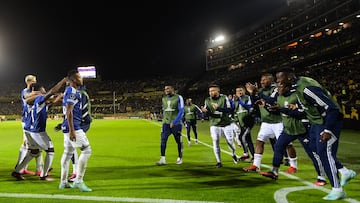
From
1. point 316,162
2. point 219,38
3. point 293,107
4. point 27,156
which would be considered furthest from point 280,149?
point 219,38

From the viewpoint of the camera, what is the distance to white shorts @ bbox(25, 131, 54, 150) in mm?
8008

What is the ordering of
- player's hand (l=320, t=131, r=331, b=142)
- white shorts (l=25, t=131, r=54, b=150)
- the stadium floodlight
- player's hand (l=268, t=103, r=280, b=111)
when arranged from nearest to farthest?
player's hand (l=320, t=131, r=331, b=142) < player's hand (l=268, t=103, r=280, b=111) < white shorts (l=25, t=131, r=54, b=150) < the stadium floodlight

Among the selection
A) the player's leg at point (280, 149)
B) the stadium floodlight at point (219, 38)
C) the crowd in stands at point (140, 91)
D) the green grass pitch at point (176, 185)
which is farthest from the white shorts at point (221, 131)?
the stadium floodlight at point (219, 38)

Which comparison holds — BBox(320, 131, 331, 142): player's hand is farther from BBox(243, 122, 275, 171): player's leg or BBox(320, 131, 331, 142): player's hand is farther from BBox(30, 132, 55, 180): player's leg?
BBox(30, 132, 55, 180): player's leg

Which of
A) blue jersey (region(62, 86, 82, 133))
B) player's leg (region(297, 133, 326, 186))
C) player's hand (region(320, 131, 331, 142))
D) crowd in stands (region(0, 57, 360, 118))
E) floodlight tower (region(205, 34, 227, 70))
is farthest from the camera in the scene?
floodlight tower (region(205, 34, 227, 70))

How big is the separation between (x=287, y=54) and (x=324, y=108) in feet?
173

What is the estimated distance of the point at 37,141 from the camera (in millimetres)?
7992

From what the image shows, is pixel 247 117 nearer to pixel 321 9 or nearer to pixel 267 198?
pixel 267 198

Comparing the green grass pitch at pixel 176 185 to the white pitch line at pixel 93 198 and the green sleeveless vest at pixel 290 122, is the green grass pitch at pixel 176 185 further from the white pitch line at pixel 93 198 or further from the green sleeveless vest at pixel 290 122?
the green sleeveless vest at pixel 290 122

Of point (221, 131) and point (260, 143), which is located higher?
point (221, 131)

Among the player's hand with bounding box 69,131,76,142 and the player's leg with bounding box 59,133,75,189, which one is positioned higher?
the player's hand with bounding box 69,131,76,142

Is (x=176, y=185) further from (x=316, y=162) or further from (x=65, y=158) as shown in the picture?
(x=316, y=162)

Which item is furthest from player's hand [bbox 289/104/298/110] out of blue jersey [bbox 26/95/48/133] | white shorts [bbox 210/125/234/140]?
blue jersey [bbox 26/95/48/133]

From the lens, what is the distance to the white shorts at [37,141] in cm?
801
